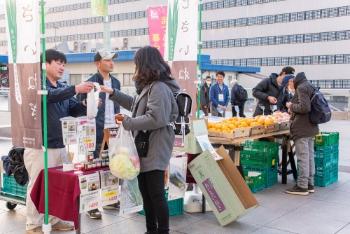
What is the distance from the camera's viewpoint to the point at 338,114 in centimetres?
1728

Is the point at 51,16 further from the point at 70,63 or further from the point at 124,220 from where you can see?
the point at 124,220

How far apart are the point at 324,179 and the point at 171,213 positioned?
2549 mm

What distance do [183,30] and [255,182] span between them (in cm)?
233

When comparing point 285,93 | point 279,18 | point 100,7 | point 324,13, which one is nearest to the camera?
point 285,93

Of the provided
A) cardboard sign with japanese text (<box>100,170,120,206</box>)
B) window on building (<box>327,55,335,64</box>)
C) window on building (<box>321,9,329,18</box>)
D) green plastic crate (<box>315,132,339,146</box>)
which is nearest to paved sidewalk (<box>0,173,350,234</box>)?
cardboard sign with japanese text (<box>100,170,120,206</box>)

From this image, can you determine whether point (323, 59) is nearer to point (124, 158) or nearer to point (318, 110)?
point (318, 110)

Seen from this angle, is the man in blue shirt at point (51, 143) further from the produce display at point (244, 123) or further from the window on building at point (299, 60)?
the window on building at point (299, 60)

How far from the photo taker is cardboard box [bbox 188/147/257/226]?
4.29 metres

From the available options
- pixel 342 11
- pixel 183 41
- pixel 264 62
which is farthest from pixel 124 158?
pixel 264 62

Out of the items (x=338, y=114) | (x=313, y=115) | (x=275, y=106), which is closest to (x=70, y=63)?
(x=338, y=114)

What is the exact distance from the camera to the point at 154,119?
3.29 meters

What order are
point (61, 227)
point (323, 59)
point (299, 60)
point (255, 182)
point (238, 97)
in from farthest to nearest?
point (299, 60) → point (323, 59) → point (238, 97) → point (255, 182) → point (61, 227)

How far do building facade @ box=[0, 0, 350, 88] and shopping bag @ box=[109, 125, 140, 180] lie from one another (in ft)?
A: 97.7

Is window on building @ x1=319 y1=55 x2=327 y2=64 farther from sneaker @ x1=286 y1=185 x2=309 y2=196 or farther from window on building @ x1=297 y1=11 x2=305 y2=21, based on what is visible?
sneaker @ x1=286 y1=185 x2=309 y2=196
